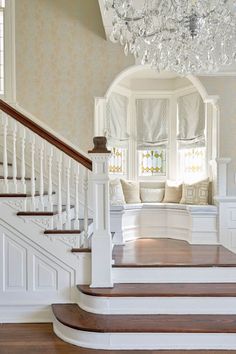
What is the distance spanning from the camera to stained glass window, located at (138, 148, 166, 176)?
6.21 m

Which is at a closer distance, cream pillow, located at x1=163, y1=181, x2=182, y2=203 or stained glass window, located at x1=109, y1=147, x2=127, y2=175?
cream pillow, located at x1=163, y1=181, x2=182, y2=203

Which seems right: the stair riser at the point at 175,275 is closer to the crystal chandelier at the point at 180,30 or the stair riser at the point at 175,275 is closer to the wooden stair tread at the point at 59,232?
the wooden stair tread at the point at 59,232

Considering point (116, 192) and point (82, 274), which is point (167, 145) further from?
point (82, 274)

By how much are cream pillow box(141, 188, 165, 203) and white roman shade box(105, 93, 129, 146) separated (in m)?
0.92

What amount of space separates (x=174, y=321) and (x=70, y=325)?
2.93ft

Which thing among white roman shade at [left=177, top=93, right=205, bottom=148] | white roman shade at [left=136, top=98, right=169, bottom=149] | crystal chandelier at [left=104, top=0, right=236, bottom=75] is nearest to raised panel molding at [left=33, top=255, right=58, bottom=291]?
crystal chandelier at [left=104, top=0, right=236, bottom=75]

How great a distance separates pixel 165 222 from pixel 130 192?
2.41 ft

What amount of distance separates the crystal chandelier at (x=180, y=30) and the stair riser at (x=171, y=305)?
2351mm

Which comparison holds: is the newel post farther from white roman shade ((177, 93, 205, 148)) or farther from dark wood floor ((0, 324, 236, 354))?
white roman shade ((177, 93, 205, 148))

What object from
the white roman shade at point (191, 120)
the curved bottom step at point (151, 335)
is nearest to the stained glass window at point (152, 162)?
the white roman shade at point (191, 120)

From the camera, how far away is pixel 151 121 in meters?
6.18

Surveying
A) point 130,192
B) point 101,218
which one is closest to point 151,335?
point 101,218

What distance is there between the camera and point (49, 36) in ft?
16.3

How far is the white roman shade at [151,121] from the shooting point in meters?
6.18
